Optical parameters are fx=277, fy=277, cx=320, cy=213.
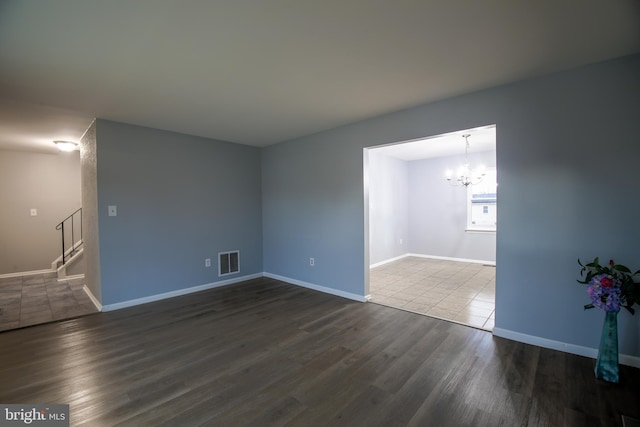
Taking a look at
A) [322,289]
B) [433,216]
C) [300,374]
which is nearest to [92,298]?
[322,289]

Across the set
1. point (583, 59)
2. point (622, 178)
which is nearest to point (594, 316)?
point (622, 178)

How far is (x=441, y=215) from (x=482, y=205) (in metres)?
0.93

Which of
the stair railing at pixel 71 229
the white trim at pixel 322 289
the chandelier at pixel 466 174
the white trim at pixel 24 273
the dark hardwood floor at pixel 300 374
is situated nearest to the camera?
the dark hardwood floor at pixel 300 374

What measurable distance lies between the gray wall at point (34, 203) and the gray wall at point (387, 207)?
6672mm

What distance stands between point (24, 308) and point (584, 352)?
254 inches

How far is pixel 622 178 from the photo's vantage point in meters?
2.27

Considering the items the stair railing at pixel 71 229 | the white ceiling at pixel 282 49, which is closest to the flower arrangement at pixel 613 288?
the white ceiling at pixel 282 49

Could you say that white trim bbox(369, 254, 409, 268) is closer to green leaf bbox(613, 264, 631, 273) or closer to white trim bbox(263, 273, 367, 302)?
white trim bbox(263, 273, 367, 302)

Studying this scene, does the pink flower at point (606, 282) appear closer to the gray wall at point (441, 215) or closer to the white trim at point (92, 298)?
the gray wall at point (441, 215)

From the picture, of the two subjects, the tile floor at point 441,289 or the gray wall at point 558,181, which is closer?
the gray wall at point 558,181

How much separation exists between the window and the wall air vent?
211 inches

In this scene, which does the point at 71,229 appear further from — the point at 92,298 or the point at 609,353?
the point at 609,353

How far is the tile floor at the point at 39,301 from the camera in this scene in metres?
3.42

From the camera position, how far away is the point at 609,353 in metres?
2.10
